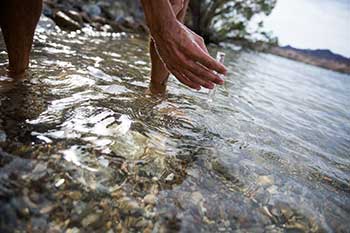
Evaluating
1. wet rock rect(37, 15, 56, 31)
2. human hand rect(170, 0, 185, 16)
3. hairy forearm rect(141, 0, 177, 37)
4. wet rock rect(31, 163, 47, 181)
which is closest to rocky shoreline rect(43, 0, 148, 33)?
wet rock rect(37, 15, 56, 31)

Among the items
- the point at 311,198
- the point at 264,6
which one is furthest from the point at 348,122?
the point at 264,6

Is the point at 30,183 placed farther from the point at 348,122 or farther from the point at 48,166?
the point at 348,122

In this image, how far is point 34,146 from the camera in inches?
45.7

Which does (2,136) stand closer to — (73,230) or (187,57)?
(73,230)

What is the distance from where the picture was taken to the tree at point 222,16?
18.0 m

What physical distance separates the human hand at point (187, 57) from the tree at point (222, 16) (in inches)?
683

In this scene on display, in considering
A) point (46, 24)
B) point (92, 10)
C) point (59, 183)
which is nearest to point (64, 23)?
point (46, 24)

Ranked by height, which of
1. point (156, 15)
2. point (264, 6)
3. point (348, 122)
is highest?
point (264, 6)

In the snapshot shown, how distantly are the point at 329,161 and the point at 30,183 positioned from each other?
60.4 inches

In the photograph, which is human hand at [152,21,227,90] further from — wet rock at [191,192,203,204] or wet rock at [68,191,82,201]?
wet rock at [68,191,82,201]

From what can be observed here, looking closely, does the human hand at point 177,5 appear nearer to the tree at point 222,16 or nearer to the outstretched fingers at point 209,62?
the outstretched fingers at point 209,62

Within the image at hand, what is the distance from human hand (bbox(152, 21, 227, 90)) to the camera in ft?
4.52

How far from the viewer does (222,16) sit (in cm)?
1886

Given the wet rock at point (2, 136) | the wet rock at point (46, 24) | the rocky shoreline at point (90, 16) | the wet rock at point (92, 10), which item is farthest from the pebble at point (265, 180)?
the wet rock at point (92, 10)
